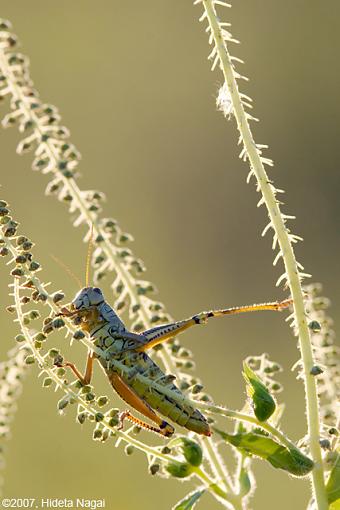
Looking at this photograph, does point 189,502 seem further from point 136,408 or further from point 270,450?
point 136,408

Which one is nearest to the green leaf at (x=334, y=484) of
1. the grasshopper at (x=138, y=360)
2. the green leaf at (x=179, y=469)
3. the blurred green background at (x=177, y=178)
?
the green leaf at (x=179, y=469)

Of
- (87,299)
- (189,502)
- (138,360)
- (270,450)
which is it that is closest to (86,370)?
(138,360)

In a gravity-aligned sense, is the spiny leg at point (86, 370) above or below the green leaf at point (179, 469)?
above

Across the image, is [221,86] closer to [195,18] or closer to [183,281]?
[183,281]

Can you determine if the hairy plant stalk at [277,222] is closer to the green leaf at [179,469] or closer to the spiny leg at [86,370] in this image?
the green leaf at [179,469]

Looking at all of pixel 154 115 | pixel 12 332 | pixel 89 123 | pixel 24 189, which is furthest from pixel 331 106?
pixel 12 332

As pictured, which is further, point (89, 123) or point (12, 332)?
point (89, 123)

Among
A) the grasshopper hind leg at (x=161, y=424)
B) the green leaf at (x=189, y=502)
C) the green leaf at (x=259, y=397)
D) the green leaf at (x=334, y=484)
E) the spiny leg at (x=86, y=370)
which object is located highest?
the spiny leg at (x=86, y=370)
